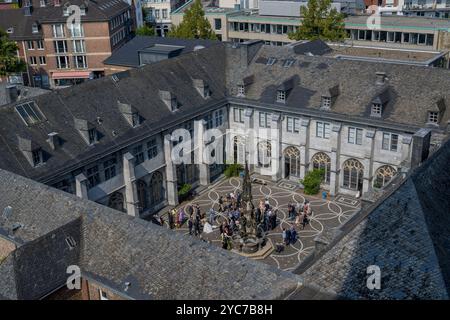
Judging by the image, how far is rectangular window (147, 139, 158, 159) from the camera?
176ft

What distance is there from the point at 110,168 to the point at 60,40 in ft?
186

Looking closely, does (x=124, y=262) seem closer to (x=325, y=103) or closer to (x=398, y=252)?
(x=398, y=252)

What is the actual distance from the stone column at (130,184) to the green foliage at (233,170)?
46.2 ft

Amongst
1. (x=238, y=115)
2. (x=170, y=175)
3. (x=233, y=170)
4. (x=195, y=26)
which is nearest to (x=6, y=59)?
(x=195, y=26)

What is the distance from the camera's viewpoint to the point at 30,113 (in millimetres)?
46531

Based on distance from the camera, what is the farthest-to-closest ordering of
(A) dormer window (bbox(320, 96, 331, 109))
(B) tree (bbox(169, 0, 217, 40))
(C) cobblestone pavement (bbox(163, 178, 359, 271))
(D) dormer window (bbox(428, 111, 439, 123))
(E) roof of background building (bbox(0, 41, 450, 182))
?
(B) tree (bbox(169, 0, 217, 40)), (A) dormer window (bbox(320, 96, 331, 109)), (D) dormer window (bbox(428, 111, 439, 123)), (C) cobblestone pavement (bbox(163, 178, 359, 271)), (E) roof of background building (bbox(0, 41, 450, 182))

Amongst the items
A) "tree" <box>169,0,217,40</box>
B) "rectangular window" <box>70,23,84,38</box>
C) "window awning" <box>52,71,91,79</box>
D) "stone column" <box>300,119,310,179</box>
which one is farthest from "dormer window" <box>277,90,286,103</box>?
"rectangular window" <box>70,23,84,38</box>

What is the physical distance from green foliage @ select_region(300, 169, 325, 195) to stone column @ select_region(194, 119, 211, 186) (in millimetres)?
10516

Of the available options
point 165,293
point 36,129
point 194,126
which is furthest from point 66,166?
point 165,293

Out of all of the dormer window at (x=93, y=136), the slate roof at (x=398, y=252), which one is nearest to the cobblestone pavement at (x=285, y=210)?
the dormer window at (x=93, y=136)

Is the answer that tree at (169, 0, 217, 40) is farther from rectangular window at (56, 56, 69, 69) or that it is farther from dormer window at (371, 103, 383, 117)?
dormer window at (371, 103, 383, 117)

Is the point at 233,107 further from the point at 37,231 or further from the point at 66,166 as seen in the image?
the point at 37,231
